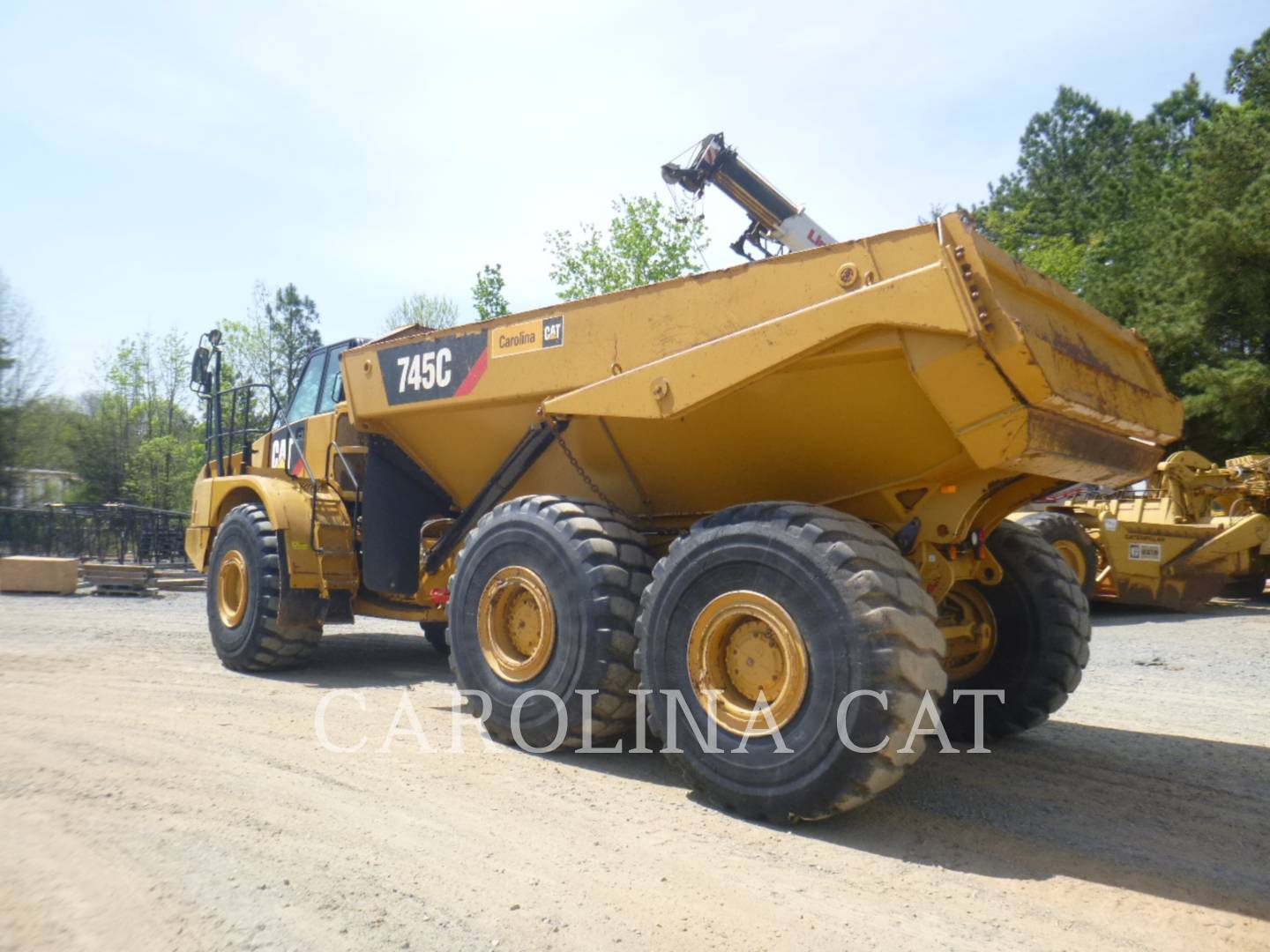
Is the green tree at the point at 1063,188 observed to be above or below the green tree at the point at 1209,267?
above

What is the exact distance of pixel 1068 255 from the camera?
3659 cm

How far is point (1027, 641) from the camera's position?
5.58 m

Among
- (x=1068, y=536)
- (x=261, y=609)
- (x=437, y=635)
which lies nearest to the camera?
(x=261, y=609)

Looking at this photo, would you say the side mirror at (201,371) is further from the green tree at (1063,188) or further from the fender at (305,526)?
the green tree at (1063,188)

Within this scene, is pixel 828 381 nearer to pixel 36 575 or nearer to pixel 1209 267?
pixel 36 575

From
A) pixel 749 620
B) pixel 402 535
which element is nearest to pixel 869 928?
pixel 749 620

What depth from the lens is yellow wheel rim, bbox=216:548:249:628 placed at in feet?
26.0

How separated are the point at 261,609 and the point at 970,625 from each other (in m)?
5.00

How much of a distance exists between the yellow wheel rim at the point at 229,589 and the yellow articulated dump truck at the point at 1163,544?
8762 millimetres

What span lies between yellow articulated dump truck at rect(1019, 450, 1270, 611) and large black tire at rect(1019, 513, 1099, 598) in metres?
0.01

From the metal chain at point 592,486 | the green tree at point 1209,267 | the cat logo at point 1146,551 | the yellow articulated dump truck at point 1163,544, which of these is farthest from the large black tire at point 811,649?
the green tree at point 1209,267

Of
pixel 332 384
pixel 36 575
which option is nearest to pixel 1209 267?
pixel 332 384

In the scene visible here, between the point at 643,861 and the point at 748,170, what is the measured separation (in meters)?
14.1

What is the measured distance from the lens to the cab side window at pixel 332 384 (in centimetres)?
810
